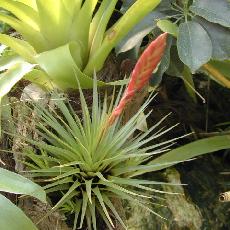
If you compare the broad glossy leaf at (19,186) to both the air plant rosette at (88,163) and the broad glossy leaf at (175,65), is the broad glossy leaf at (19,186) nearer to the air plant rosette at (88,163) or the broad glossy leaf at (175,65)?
the air plant rosette at (88,163)

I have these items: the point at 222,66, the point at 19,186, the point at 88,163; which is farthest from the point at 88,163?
the point at 222,66

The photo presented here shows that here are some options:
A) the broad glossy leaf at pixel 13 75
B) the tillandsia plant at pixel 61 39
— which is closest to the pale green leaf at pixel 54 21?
the tillandsia plant at pixel 61 39

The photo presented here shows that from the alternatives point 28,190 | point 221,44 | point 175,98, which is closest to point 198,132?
point 175,98

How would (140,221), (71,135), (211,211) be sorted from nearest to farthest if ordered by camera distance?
(71,135) < (140,221) < (211,211)

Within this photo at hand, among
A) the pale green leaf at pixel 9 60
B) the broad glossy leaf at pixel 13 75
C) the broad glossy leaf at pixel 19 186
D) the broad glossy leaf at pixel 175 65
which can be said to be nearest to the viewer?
the broad glossy leaf at pixel 19 186

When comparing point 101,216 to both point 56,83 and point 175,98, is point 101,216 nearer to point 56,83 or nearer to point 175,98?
point 56,83
